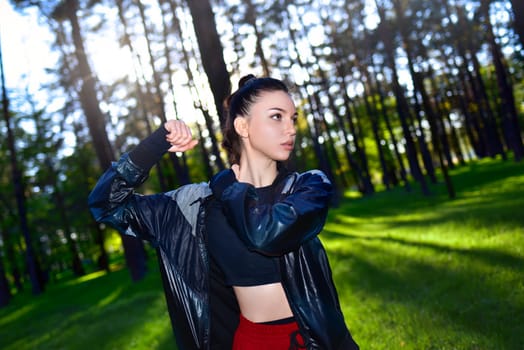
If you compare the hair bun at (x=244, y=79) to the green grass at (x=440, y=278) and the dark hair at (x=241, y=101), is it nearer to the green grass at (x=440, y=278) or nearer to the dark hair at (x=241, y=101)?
the dark hair at (x=241, y=101)

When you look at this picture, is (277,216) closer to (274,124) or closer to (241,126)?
(274,124)

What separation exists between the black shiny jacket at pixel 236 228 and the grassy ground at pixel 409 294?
12.6ft

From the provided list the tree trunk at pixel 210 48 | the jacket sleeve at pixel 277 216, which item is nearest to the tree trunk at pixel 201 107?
the tree trunk at pixel 210 48

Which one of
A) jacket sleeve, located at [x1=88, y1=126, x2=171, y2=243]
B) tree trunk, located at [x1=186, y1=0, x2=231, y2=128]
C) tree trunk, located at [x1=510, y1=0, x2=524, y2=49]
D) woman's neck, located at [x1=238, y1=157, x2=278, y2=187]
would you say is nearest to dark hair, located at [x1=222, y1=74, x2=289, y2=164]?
woman's neck, located at [x1=238, y1=157, x2=278, y2=187]

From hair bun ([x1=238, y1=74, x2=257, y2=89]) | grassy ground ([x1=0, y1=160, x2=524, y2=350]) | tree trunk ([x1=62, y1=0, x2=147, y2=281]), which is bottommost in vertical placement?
grassy ground ([x1=0, y1=160, x2=524, y2=350])

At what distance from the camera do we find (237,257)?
234 centimetres

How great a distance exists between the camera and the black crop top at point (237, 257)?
2.29m

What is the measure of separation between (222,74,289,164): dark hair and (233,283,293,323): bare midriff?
757 mm

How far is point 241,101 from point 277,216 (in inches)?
32.7

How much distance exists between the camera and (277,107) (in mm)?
2320

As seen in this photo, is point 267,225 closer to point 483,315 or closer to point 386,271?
point 483,315

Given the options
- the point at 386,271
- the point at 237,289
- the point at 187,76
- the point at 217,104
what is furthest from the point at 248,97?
the point at 187,76

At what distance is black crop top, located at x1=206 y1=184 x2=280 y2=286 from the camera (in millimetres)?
2293

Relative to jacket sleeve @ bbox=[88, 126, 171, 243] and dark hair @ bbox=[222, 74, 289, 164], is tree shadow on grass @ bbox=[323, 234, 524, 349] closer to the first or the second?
dark hair @ bbox=[222, 74, 289, 164]
